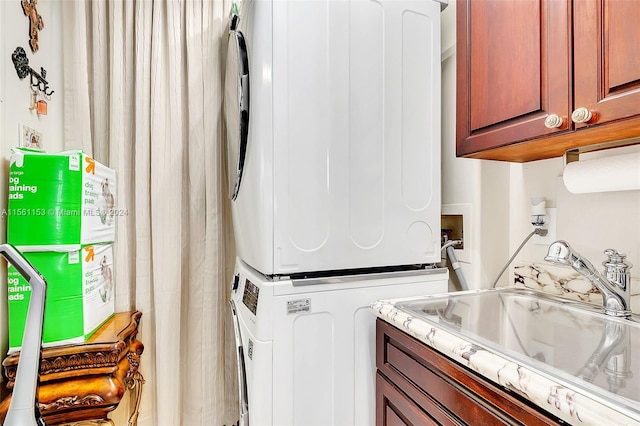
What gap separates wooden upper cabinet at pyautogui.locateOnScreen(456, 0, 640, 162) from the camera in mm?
760

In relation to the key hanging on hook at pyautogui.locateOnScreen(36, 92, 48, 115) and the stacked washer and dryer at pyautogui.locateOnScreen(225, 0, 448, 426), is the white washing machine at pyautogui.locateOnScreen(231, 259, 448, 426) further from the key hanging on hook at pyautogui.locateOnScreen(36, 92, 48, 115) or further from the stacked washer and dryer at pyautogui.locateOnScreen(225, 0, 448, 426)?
the key hanging on hook at pyautogui.locateOnScreen(36, 92, 48, 115)

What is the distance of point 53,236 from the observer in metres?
1.19

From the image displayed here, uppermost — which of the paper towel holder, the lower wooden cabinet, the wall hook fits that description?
the wall hook

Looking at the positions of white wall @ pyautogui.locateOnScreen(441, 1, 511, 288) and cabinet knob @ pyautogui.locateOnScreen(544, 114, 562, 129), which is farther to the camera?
white wall @ pyautogui.locateOnScreen(441, 1, 511, 288)

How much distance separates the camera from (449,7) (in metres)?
1.51

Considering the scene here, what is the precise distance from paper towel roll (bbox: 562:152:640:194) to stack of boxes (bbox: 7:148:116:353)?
1683 millimetres

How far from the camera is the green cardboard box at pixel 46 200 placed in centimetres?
119

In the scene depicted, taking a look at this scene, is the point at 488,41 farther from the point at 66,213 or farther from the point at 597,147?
the point at 66,213

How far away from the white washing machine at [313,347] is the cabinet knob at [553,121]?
2.22ft

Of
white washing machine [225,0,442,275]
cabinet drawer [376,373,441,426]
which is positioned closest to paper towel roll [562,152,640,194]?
white washing machine [225,0,442,275]

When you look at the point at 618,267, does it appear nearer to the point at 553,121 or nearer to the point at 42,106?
the point at 553,121

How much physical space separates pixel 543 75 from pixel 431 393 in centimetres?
91

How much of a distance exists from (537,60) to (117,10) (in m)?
1.90

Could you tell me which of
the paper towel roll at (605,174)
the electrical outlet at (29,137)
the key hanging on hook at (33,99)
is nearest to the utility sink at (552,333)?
the paper towel roll at (605,174)
